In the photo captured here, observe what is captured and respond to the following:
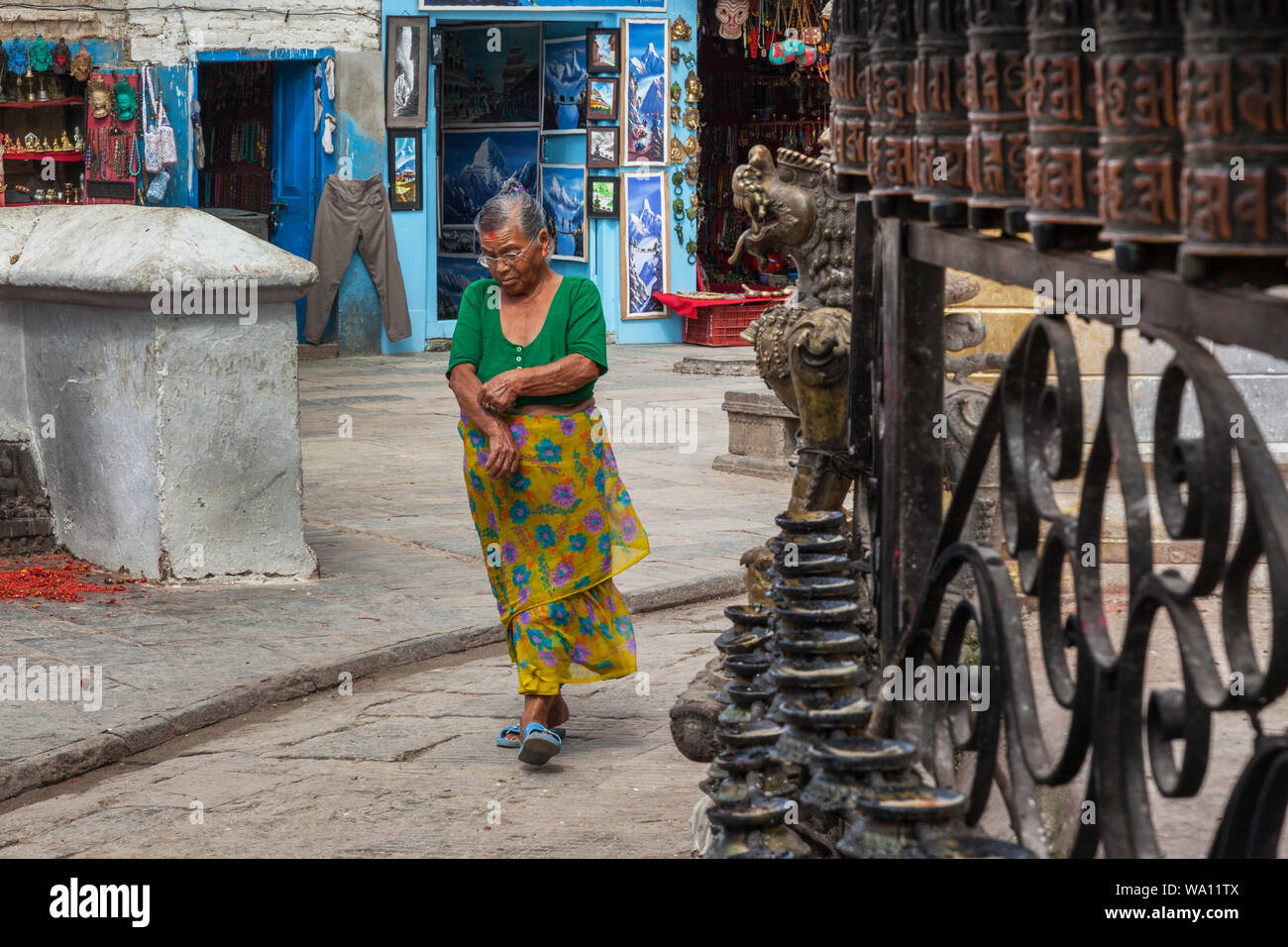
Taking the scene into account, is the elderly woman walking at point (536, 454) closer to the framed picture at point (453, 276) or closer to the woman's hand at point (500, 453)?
the woman's hand at point (500, 453)

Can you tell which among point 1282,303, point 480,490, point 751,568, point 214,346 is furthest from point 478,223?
→ point 1282,303

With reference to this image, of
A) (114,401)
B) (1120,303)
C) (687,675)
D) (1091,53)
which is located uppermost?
(1091,53)

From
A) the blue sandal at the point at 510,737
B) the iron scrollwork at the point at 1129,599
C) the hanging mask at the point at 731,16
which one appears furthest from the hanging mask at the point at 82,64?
the iron scrollwork at the point at 1129,599

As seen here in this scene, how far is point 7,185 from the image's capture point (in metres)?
14.7

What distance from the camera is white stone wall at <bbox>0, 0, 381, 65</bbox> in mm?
14266

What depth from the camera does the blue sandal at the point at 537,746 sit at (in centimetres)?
464

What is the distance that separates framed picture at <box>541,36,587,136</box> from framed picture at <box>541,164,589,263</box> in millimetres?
433

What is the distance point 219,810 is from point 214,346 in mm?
2726

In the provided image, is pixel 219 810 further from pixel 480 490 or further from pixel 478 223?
pixel 478 223

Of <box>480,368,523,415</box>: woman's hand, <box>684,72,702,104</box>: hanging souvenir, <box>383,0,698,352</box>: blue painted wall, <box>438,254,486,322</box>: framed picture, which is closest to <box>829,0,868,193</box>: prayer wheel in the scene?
<box>480,368,523,415</box>: woman's hand

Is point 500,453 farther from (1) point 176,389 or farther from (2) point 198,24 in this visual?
(2) point 198,24

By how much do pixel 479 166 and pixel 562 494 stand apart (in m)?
13.9

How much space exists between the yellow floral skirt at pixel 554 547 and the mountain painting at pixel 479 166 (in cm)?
1342

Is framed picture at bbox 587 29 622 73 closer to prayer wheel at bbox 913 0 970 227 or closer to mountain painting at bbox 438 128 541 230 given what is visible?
mountain painting at bbox 438 128 541 230
